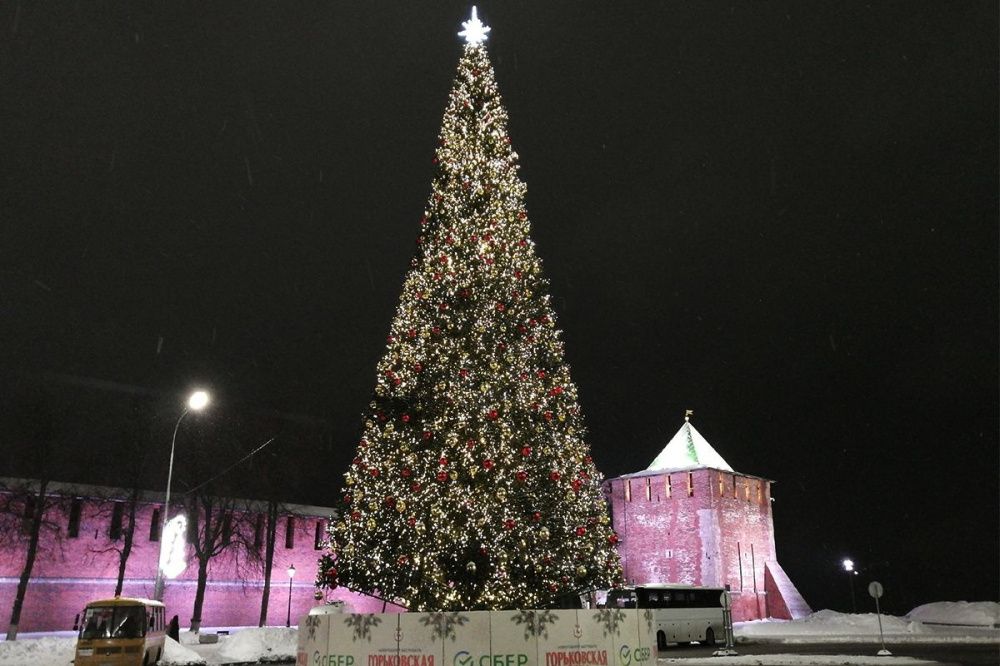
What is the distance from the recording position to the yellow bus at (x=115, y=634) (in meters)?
18.2

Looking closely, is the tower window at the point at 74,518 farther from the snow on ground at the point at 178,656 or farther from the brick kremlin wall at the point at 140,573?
the snow on ground at the point at 178,656

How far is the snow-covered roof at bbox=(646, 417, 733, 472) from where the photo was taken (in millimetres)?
49250

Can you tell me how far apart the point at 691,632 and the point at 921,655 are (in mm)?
10263

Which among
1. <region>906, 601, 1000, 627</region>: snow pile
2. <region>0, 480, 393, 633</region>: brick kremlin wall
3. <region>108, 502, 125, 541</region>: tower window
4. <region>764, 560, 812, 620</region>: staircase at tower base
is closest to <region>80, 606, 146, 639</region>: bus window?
<region>0, 480, 393, 633</region>: brick kremlin wall

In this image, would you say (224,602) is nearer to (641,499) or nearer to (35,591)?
(35,591)

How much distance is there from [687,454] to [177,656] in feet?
114

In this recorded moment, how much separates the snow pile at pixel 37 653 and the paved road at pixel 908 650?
16.8m

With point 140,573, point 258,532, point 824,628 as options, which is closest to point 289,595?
point 258,532

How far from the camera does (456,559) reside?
14.7m

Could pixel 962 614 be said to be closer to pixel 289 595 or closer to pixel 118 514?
pixel 289 595

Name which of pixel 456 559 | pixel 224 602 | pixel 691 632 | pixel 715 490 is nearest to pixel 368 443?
pixel 456 559

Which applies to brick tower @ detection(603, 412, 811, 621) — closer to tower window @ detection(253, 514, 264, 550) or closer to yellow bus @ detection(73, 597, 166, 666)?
tower window @ detection(253, 514, 264, 550)

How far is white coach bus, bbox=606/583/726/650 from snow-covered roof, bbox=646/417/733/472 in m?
15.6

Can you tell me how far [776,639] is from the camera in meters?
33.1
